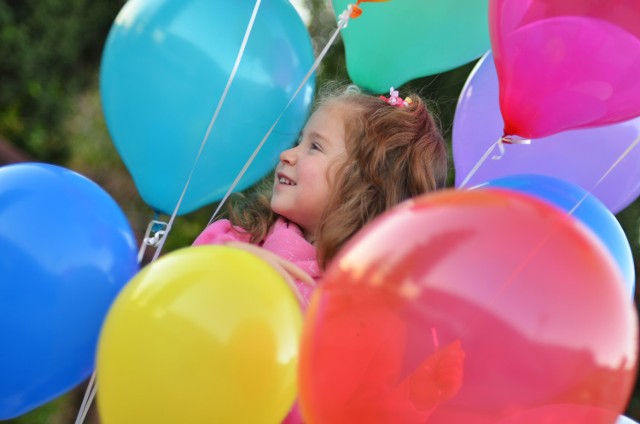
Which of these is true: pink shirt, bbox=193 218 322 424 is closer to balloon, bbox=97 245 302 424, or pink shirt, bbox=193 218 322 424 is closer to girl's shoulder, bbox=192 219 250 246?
girl's shoulder, bbox=192 219 250 246

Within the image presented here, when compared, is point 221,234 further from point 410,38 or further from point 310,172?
point 410,38

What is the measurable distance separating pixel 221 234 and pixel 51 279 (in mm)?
638

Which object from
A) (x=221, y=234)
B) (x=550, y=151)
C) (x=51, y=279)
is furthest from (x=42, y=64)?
(x=51, y=279)

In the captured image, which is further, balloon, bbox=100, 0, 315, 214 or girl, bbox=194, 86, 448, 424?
girl, bbox=194, 86, 448, 424

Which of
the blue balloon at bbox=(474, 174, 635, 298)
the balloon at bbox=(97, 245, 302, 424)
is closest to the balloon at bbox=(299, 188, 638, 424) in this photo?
the balloon at bbox=(97, 245, 302, 424)

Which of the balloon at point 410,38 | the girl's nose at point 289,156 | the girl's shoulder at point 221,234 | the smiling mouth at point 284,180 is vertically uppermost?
the balloon at point 410,38

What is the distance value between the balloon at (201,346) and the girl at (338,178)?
61cm

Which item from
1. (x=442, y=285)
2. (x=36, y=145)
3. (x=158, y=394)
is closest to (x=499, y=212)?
(x=442, y=285)

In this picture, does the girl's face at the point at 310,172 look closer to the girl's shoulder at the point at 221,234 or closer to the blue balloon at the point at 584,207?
the girl's shoulder at the point at 221,234

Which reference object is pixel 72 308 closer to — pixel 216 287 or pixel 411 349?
pixel 216 287

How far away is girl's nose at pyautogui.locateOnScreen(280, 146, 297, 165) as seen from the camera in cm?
206

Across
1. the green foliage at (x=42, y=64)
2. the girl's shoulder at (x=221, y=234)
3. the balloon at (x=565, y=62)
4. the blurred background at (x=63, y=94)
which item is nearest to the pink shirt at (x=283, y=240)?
the girl's shoulder at (x=221, y=234)

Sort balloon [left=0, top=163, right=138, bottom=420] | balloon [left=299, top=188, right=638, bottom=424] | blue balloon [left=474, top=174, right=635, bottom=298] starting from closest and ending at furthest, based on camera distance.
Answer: balloon [left=299, top=188, right=638, bottom=424] < balloon [left=0, top=163, right=138, bottom=420] < blue balloon [left=474, top=174, right=635, bottom=298]

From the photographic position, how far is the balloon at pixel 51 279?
149 cm
